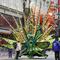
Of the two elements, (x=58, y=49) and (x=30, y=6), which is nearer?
(x=58, y=49)

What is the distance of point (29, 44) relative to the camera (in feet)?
75.6

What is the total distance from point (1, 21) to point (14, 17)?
9.38 feet

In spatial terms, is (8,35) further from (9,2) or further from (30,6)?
(30,6)

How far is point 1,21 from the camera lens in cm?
3719

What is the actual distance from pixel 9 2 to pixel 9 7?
1.11 meters

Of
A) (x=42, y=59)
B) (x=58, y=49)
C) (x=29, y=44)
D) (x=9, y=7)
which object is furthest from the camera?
(x=9, y=7)

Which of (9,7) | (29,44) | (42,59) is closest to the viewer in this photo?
(42,59)

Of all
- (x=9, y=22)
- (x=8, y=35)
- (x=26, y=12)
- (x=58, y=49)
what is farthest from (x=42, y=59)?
(x=26, y=12)

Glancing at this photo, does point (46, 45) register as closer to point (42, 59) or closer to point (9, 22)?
point (42, 59)

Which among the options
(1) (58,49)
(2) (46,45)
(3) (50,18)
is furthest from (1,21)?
(1) (58,49)

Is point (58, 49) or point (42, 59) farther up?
point (58, 49)

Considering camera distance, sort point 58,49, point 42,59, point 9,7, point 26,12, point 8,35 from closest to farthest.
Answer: point 58,49
point 42,59
point 8,35
point 9,7
point 26,12

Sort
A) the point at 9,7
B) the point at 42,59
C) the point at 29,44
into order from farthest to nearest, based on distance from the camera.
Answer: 1. the point at 9,7
2. the point at 29,44
3. the point at 42,59

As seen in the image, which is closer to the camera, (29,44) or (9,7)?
(29,44)
